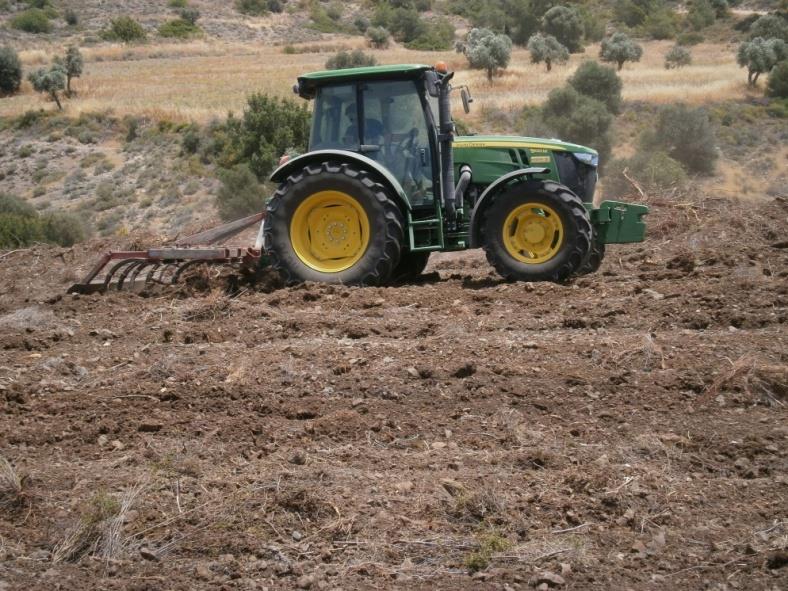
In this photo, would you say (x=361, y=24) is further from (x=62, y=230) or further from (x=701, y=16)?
(x=62, y=230)

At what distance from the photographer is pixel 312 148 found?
30.3 ft

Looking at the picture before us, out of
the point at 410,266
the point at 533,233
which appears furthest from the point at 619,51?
the point at 533,233

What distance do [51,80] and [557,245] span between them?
123ft

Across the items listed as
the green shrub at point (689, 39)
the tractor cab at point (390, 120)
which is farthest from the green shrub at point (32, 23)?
the tractor cab at point (390, 120)

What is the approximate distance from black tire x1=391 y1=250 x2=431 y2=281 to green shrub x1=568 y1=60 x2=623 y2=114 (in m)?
25.8

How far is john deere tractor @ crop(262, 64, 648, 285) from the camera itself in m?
8.60

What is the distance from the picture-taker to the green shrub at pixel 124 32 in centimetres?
5978

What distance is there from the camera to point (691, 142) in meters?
28.1

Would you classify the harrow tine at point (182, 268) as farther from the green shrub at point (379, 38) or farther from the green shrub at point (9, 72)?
the green shrub at point (379, 38)

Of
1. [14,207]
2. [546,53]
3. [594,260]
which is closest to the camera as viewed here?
[594,260]

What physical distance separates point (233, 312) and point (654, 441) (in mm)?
4084

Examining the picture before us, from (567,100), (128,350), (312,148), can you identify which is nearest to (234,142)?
(567,100)

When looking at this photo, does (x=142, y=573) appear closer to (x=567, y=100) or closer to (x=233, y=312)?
(x=233, y=312)

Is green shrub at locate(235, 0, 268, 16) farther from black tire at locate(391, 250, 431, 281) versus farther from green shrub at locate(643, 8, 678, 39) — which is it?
black tire at locate(391, 250, 431, 281)
